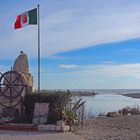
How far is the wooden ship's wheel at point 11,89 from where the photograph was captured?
64.3 ft

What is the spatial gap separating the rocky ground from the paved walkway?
2.04 feet

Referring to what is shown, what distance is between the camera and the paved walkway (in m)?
15.5

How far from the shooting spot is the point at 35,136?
52.4 ft

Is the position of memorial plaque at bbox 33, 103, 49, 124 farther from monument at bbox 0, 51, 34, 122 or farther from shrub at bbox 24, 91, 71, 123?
monument at bbox 0, 51, 34, 122

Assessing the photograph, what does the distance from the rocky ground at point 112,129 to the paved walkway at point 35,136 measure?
622mm

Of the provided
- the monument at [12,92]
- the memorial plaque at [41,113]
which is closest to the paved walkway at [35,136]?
the memorial plaque at [41,113]

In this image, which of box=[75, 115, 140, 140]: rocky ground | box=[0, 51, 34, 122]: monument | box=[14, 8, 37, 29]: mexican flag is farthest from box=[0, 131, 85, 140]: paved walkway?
box=[14, 8, 37, 29]: mexican flag

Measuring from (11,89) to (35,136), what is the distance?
14.5 feet

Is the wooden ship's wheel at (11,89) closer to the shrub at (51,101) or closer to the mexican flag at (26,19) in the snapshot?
the shrub at (51,101)

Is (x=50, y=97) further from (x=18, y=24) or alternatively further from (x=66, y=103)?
(x=18, y=24)

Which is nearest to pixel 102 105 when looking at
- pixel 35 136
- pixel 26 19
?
pixel 26 19

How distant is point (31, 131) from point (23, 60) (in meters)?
7.10

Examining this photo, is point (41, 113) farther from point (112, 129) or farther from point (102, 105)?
point (102, 105)

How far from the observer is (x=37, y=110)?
18531 millimetres
